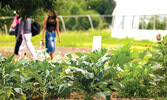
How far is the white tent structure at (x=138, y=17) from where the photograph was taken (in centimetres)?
2597

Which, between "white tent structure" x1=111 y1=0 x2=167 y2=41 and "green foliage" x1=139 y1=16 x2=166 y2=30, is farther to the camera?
"green foliage" x1=139 y1=16 x2=166 y2=30

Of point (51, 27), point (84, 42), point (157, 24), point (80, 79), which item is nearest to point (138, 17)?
point (157, 24)

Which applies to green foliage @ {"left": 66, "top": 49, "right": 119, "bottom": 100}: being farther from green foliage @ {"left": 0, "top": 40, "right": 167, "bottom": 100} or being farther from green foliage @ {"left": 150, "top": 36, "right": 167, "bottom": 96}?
green foliage @ {"left": 150, "top": 36, "right": 167, "bottom": 96}

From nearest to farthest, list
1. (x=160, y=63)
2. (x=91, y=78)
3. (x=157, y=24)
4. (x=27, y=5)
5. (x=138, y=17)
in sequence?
(x=91, y=78) < (x=160, y=63) < (x=27, y=5) < (x=157, y=24) < (x=138, y=17)

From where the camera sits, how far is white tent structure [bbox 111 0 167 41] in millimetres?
25969

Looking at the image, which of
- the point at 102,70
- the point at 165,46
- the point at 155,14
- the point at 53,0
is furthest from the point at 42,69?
the point at 155,14

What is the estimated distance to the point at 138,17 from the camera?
2870cm

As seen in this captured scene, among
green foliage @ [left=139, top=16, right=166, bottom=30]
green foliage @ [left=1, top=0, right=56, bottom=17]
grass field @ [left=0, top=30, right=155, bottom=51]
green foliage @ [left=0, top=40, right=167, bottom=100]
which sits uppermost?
green foliage @ [left=1, top=0, right=56, bottom=17]

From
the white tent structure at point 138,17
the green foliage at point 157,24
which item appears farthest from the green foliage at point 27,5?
the green foliage at point 157,24

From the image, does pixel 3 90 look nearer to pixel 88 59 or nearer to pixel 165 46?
pixel 88 59

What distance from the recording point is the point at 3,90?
4.61 meters

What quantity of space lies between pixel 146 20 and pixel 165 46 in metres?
22.8

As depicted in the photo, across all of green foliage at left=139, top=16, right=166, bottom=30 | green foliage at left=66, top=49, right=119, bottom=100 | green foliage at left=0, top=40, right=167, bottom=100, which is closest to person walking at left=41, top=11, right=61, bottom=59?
green foliage at left=0, top=40, right=167, bottom=100

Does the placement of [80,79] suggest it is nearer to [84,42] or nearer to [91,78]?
[91,78]
